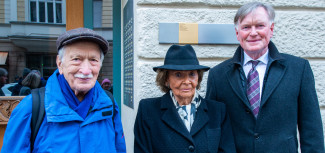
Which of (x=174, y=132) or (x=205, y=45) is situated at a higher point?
(x=205, y=45)

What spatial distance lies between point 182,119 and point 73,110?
29.6 inches

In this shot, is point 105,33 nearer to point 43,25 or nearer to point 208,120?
point 43,25

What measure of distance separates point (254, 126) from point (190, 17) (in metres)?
1.33

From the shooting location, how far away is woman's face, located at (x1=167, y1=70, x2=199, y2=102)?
178cm

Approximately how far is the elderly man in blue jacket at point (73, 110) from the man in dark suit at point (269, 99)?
0.95 metres

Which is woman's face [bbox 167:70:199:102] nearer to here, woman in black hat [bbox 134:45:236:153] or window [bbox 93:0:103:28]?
woman in black hat [bbox 134:45:236:153]

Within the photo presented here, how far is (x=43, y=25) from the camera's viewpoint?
3.11 metres

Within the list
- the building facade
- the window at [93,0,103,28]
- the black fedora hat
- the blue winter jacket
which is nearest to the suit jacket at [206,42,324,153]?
the black fedora hat

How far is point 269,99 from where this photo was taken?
6.06 ft

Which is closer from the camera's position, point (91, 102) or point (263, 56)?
point (91, 102)

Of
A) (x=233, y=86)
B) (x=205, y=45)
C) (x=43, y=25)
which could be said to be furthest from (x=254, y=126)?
(x=43, y=25)

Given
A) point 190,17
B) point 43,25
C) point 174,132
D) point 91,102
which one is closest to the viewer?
point 91,102

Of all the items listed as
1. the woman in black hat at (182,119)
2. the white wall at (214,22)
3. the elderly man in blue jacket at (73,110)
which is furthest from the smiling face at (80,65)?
the white wall at (214,22)

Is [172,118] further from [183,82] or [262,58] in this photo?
[262,58]
